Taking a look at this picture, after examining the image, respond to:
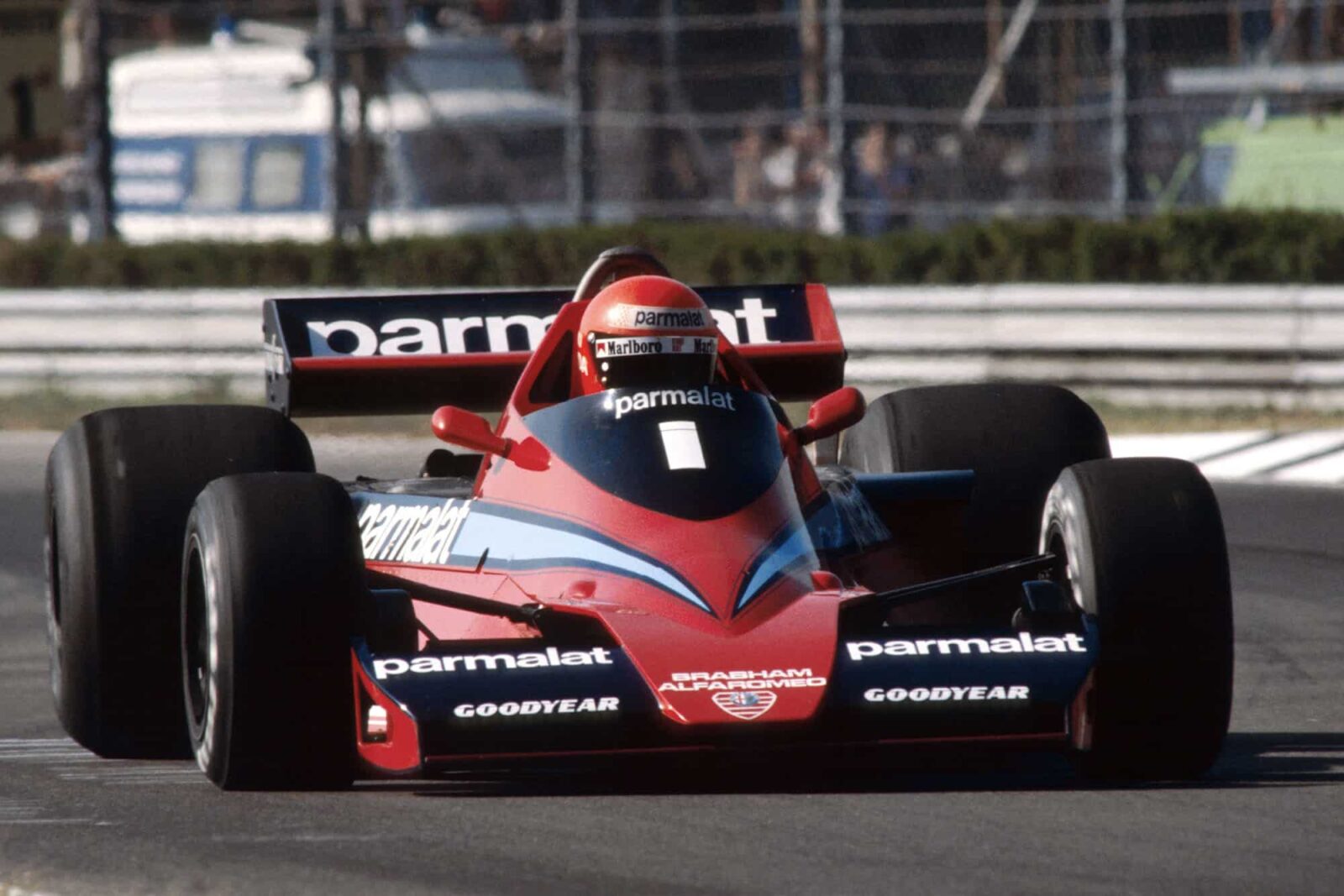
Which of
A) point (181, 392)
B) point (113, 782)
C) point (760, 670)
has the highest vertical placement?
point (760, 670)

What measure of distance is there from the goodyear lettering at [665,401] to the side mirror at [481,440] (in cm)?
22

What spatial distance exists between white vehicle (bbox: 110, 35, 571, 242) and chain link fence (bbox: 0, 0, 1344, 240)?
0.09 feet

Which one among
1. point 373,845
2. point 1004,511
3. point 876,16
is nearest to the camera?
point 373,845

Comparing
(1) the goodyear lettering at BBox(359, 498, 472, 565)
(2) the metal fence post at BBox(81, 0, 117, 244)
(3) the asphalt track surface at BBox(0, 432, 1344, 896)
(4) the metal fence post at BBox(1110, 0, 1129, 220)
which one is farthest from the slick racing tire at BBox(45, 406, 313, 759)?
(2) the metal fence post at BBox(81, 0, 117, 244)

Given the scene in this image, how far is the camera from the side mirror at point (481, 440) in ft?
24.0

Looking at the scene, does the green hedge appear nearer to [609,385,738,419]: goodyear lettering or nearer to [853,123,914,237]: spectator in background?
[853,123,914,237]: spectator in background

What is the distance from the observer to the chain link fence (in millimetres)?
19000

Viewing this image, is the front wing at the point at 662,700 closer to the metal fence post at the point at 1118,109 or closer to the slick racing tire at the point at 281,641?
the slick racing tire at the point at 281,641

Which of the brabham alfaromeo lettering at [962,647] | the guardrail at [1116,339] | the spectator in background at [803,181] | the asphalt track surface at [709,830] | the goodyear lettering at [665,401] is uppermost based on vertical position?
the goodyear lettering at [665,401]

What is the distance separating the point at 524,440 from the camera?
7.43 m

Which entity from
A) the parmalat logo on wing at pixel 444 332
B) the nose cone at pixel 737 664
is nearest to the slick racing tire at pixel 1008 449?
the parmalat logo on wing at pixel 444 332

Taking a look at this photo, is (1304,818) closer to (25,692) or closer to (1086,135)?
(25,692)

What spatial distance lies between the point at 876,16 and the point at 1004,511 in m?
10.0

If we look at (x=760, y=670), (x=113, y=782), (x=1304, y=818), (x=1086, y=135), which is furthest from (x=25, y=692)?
(x=1086, y=135)
